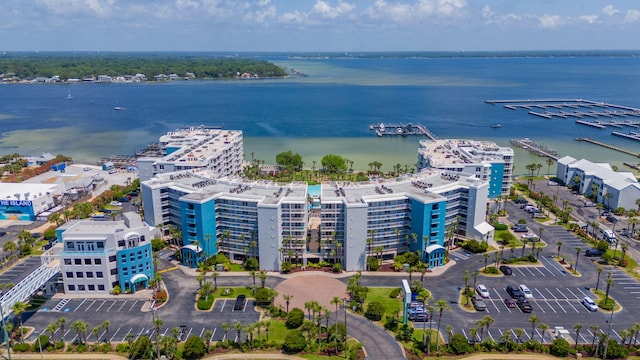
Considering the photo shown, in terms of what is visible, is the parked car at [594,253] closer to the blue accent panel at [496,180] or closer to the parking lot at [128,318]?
the blue accent panel at [496,180]

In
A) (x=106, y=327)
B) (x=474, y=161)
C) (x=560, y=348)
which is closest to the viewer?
(x=560, y=348)

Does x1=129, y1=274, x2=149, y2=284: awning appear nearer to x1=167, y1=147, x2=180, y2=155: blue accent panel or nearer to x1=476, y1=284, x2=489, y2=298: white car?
x1=476, y1=284, x2=489, y2=298: white car

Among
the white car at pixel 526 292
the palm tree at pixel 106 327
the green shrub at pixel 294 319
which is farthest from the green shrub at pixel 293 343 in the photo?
the white car at pixel 526 292

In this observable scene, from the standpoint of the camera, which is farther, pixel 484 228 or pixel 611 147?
pixel 611 147

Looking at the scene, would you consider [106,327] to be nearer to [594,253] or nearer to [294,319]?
[294,319]

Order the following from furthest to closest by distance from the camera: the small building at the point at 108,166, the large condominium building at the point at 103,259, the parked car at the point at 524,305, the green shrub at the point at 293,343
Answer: the small building at the point at 108,166, the large condominium building at the point at 103,259, the parked car at the point at 524,305, the green shrub at the point at 293,343

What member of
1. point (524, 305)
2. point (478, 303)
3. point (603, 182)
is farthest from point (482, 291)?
point (603, 182)
